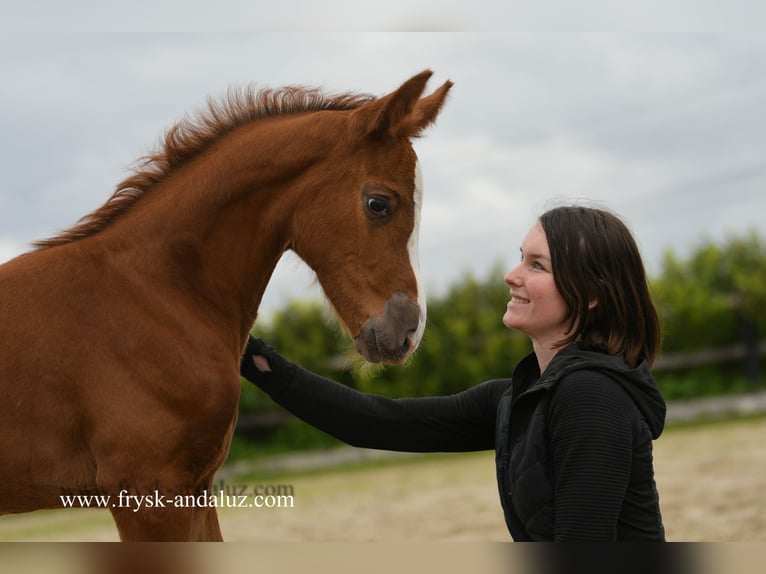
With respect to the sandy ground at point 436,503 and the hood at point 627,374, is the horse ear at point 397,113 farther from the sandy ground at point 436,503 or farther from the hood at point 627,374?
the sandy ground at point 436,503

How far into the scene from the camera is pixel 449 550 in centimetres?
156

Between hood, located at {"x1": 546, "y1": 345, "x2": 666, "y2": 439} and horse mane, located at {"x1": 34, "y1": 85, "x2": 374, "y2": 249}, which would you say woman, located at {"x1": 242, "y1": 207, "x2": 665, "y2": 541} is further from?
horse mane, located at {"x1": 34, "y1": 85, "x2": 374, "y2": 249}

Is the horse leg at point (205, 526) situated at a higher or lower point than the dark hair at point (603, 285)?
lower

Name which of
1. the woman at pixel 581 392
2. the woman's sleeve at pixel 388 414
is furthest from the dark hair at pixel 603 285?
the woman's sleeve at pixel 388 414

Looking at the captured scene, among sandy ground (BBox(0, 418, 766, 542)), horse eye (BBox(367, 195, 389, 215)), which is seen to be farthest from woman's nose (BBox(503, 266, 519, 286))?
sandy ground (BBox(0, 418, 766, 542))

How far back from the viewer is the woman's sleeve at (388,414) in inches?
94.8

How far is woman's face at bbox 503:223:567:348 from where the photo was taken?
1.93 metres

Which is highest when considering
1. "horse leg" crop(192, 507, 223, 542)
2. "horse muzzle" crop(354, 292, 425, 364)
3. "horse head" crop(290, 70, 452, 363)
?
Result: "horse head" crop(290, 70, 452, 363)

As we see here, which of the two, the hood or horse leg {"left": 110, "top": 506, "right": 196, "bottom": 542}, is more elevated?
the hood

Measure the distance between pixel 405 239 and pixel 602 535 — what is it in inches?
39.3

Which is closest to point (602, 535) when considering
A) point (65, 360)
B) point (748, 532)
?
point (65, 360)

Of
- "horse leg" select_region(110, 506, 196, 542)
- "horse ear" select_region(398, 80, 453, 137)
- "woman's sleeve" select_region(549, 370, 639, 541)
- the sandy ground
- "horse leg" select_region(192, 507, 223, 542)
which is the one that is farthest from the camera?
the sandy ground

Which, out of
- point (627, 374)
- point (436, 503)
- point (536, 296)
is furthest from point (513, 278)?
point (436, 503)

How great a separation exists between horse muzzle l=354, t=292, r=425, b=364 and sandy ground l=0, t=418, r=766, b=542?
346 cm
